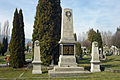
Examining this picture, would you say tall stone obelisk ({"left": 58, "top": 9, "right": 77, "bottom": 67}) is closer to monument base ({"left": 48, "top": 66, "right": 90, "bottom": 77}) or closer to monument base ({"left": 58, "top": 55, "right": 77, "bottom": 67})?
monument base ({"left": 58, "top": 55, "right": 77, "bottom": 67})

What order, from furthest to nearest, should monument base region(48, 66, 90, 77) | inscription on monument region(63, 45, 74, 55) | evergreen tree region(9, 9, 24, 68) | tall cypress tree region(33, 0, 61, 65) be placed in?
tall cypress tree region(33, 0, 61, 65), evergreen tree region(9, 9, 24, 68), inscription on monument region(63, 45, 74, 55), monument base region(48, 66, 90, 77)

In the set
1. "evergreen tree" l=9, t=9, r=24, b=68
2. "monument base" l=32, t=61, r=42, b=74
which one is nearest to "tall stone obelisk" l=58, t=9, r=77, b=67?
"monument base" l=32, t=61, r=42, b=74

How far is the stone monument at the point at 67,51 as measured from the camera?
41.9 ft

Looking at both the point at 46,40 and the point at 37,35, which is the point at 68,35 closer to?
the point at 46,40

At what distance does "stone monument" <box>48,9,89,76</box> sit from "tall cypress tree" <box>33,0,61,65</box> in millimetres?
5977

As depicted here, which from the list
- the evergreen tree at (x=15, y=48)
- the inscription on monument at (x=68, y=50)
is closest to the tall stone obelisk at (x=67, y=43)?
the inscription on monument at (x=68, y=50)

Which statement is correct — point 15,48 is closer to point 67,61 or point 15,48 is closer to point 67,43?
point 67,43

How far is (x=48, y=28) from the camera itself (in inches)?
800

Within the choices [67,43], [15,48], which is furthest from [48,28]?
[67,43]

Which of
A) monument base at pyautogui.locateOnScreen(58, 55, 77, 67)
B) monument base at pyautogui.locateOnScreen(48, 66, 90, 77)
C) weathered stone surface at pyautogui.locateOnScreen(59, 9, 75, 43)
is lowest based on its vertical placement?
monument base at pyautogui.locateOnScreen(48, 66, 90, 77)

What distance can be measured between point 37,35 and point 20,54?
4.19 m

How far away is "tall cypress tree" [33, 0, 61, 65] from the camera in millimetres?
19859

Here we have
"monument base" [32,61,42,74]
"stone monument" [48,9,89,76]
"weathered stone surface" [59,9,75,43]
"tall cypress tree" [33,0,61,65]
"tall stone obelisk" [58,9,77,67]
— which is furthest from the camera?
"tall cypress tree" [33,0,61,65]

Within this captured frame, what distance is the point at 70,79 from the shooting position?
33.3 ft
